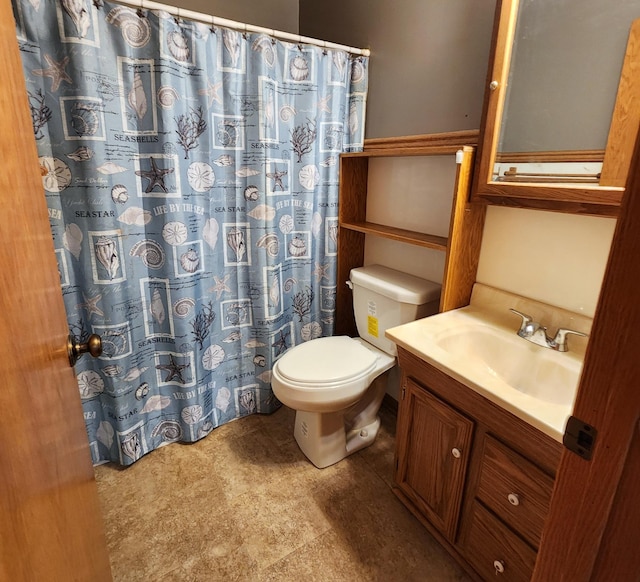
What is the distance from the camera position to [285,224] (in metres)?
1.93

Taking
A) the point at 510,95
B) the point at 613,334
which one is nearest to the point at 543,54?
the point at 510,95

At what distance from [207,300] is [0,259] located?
130cm

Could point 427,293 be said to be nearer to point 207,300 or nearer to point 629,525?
point 207,300

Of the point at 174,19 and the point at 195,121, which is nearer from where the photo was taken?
the point at 174,19

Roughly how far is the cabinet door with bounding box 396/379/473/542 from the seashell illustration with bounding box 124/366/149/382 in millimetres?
1148

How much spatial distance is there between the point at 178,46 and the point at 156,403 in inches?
60.4

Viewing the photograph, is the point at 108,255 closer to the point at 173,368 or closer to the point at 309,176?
the point at 173,368

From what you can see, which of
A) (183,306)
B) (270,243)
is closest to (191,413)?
(183,306)

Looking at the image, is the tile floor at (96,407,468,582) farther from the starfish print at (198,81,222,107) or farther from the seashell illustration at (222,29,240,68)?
the seashell illustration at (222,29,240,68)

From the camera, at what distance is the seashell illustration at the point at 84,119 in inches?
54.0

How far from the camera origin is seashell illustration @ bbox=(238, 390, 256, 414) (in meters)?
2.07

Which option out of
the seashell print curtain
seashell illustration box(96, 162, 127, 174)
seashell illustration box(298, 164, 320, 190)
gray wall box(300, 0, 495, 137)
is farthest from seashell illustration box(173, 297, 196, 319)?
gray wall box(300, 0, 495, 137)

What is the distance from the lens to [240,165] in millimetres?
1752

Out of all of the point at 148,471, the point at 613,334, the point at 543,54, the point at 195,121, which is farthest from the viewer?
the point at 148,471
